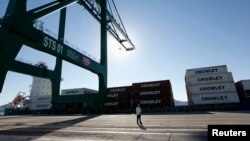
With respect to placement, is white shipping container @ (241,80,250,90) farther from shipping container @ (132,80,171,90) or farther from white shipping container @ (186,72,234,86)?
shipping container @ (132,80,171,90)

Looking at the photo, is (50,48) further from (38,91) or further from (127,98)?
(38,91)

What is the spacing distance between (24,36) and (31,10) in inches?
103

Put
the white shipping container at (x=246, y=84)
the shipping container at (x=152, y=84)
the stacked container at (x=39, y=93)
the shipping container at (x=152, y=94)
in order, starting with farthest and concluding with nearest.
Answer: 1. the stacked container at (x=39, y=93)
2. the shipping container at (x=152, y=84)
3. the shipping container at (x=152, y=94)
4. the white shipping container at (x=246, y=84)

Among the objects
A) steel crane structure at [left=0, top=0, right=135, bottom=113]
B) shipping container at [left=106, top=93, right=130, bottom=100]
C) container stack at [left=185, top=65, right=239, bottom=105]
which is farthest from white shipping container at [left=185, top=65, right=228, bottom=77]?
steel crane structure at [left=0, top=0, right=135, bottom=113]

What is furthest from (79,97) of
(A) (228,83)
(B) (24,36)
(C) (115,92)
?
(A) (228,83)

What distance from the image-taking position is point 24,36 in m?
14.9

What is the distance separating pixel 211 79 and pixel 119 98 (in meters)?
16.3

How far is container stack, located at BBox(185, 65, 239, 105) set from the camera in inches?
1083

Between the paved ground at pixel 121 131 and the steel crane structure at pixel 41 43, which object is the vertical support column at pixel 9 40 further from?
the paved ground at pixel 121 131

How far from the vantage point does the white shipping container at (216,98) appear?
2711cm

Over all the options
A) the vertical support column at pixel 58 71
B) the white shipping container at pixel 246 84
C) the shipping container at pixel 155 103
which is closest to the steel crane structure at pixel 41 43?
the vertical support column at pixel 58 71

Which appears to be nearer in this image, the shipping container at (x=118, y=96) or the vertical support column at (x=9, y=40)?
the vertical support column at (x=9, y=40)

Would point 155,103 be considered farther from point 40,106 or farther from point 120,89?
point 40,106

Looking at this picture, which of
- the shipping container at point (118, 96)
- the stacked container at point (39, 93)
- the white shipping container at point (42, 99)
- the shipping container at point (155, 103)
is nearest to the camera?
the shipping container at point (155, 103)
